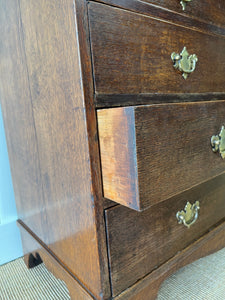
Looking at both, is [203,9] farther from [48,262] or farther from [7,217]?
[7,217]

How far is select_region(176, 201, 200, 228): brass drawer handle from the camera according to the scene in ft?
1.85

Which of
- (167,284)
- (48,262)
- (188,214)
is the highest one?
(188,214)

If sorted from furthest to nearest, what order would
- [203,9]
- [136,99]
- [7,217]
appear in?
[7,217] < [203,9] < [136,99]

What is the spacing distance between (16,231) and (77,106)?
71 centimetres

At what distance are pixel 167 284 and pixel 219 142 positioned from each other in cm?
51

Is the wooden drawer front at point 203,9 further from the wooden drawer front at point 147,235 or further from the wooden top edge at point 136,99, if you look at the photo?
the wooden drawer front at point 147,235

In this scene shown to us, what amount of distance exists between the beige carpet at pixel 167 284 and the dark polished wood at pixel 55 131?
0.18 metres

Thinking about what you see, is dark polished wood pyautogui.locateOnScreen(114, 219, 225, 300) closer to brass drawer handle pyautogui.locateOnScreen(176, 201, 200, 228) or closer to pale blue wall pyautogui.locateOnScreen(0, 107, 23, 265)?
brass drawer handle pyautogui.locateOnScreen(176, 201, 200, 228)

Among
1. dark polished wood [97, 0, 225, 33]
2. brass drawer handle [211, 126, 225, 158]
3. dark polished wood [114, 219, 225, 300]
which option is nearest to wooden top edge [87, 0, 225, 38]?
dark polished wood [97, 0, 225, 33]

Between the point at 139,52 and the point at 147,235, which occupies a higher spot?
the point at 139,52

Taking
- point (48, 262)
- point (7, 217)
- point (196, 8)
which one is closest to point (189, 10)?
point (196, 8)

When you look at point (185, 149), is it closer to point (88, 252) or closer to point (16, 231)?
point (88, 252)

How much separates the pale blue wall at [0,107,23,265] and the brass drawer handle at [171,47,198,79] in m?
0.65

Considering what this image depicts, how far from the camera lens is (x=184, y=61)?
0.52 metres
